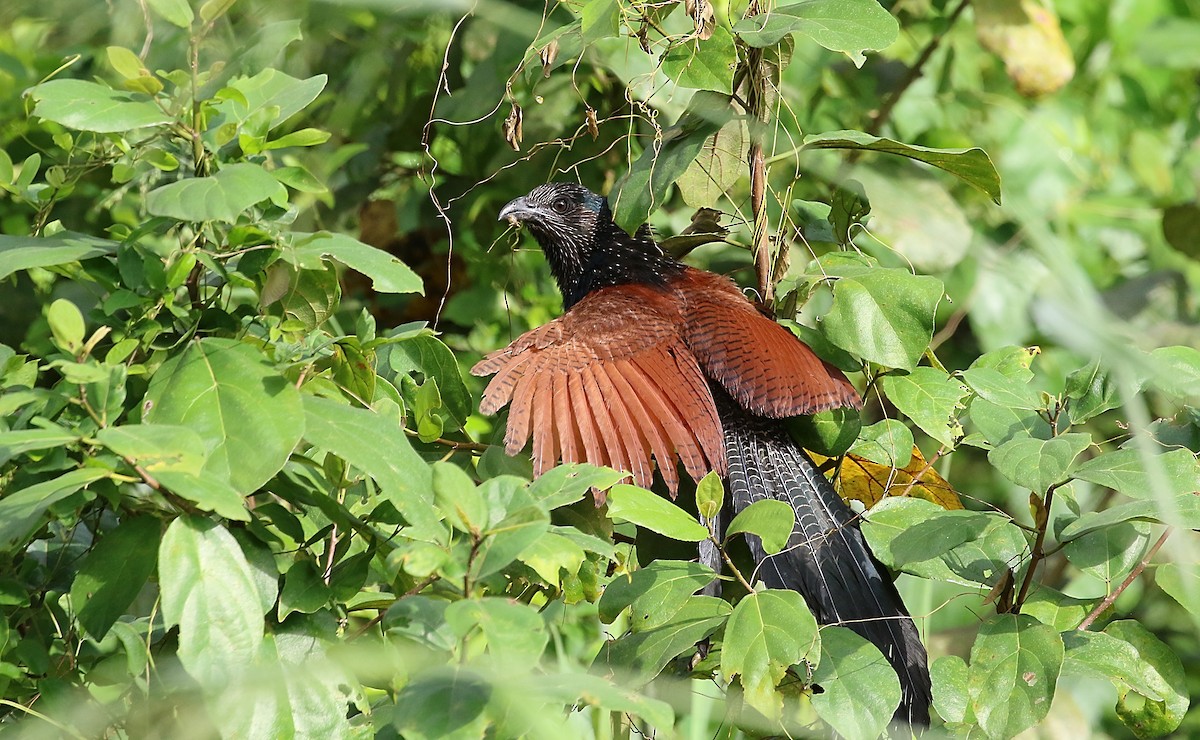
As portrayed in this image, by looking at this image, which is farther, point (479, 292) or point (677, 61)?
point (479, 292)

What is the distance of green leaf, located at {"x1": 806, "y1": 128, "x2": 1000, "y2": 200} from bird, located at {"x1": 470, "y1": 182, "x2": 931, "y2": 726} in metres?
0.27

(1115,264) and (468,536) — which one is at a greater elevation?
(468,536)

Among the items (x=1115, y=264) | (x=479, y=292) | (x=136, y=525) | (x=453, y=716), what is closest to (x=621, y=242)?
(x=479, y=292)

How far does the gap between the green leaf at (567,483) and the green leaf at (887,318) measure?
38 cm

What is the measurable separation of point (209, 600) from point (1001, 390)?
81cm

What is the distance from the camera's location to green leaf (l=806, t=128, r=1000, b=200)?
1.25 metres

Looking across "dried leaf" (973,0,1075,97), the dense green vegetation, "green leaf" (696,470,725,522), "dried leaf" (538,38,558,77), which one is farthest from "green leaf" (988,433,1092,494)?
"dried leaf" (973,0,1075,97)

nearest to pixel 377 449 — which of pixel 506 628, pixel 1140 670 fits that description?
pixel 506 628

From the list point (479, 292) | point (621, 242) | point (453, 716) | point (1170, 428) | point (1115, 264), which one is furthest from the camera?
point (1115, 264)

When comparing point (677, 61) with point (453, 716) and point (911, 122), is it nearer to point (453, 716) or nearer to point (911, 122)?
point (453, 716)

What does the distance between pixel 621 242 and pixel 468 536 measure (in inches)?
48.2

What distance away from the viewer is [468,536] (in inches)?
33.4

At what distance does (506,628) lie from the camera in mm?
768

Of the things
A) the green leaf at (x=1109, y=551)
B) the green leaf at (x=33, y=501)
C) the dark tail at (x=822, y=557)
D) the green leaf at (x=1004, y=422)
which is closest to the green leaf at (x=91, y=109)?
the green leaf at (x=33, y=501)
